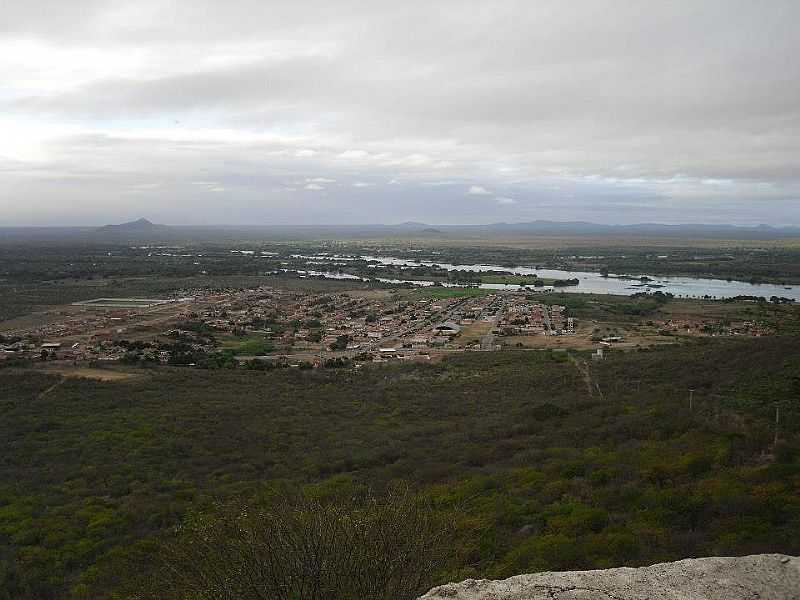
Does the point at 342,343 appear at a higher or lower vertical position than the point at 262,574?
lower

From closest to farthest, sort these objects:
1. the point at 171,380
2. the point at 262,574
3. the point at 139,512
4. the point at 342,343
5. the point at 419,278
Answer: the point at 262,574, the point at 139,512, the point at 171,380, the point at 342,343, the point at 419,278

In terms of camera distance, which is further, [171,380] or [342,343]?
[342,343]

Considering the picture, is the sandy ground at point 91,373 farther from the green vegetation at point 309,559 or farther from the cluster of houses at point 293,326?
the green vegetation at point 309,559

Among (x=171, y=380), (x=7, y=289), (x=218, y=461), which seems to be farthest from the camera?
(x=7, y=289)

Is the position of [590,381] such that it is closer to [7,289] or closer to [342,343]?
[342,343]

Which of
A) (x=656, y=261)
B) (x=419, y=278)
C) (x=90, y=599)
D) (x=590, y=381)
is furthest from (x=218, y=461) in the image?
(x=656, y=261)

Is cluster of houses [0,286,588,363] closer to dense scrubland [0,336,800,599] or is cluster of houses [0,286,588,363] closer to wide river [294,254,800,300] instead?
dense scrubland [0,336,800,599]

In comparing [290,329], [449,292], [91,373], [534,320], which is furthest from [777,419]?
[449,292]
